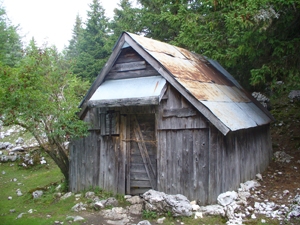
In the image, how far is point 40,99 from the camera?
9188mm

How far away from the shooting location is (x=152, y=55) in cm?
892

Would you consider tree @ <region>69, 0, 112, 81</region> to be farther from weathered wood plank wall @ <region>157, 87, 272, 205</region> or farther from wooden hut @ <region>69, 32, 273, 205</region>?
weathered wood plank wall @ <region>157, 87, 272, 205</region>

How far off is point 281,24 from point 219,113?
462cm

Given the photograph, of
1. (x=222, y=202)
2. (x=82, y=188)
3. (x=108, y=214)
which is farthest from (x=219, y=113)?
(x=82, y=188)

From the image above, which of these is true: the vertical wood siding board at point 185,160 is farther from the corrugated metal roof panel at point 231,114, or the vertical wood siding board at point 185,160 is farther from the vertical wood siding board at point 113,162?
the vertical wood siding board at point 113,162

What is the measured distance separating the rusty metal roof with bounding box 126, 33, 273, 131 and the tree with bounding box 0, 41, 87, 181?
2.92m

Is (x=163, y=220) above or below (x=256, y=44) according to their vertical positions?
below

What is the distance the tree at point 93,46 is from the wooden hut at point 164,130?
51.5 ft

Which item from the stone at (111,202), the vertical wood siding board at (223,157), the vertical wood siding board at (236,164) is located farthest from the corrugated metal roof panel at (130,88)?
the stone at (111,202)

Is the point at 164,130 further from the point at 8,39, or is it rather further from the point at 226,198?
the point at 8,39

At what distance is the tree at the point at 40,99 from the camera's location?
29.1 feet

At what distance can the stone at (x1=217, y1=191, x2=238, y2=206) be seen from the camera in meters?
7.89

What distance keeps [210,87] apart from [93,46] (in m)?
20.2

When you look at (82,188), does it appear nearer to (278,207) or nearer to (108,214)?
(108,214)
